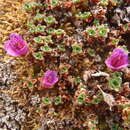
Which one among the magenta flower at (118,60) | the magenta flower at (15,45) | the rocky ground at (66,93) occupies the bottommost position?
the rocky ground at (66,93)

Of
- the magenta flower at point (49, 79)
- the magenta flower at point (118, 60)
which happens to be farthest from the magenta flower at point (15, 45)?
the magenta flower at point (118, 60)

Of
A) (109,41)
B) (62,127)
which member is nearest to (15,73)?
(62,127)

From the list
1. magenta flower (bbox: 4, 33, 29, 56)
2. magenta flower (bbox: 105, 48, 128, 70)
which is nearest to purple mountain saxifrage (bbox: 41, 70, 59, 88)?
magenta flower (bbox: 4, 33, 29, 56)

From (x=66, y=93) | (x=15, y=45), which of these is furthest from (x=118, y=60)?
(x=15, y=45)

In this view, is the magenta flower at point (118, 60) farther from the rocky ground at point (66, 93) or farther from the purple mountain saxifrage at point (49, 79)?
the purple mountain saxifrage at point (49, 79)

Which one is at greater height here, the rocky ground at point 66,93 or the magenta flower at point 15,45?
the magenta flower at point 15,45

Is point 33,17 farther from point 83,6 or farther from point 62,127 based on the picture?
point 62,127
